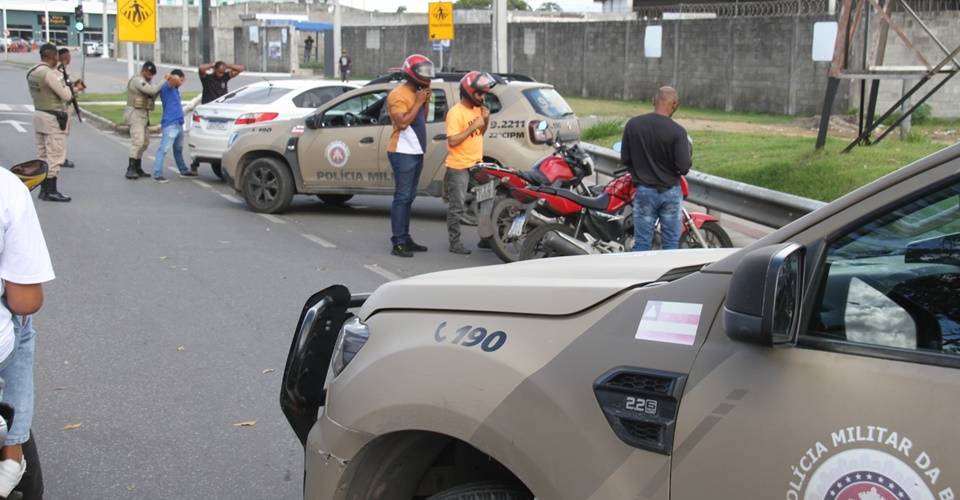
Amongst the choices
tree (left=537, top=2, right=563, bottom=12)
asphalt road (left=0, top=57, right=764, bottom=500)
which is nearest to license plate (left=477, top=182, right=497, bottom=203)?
asphalt road (left=0, top=57, right=764, bottom=500)

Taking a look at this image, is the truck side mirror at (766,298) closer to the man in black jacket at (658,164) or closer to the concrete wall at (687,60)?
the man in black jacket at (658,164)

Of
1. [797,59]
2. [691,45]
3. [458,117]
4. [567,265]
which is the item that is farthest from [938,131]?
[567,265]

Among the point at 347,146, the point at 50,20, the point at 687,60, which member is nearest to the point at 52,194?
the point at 347,146

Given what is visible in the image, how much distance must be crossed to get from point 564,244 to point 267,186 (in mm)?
5553

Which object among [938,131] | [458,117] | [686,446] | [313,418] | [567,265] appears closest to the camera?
[686,446]

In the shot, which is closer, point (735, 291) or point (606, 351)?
point (735, 291)

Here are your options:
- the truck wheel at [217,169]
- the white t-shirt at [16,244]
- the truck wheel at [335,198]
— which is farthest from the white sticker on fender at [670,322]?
the truck wheel at [217,169]

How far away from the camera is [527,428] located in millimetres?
2744

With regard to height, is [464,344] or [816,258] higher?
[816,258]

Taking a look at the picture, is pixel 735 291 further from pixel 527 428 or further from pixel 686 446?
pixel 527 428

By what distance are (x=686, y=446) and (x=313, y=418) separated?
63.9 inches

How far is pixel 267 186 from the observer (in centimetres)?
1356

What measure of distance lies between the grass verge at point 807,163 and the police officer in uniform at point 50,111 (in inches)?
344

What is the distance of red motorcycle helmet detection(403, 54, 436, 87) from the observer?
10188 millimetres
